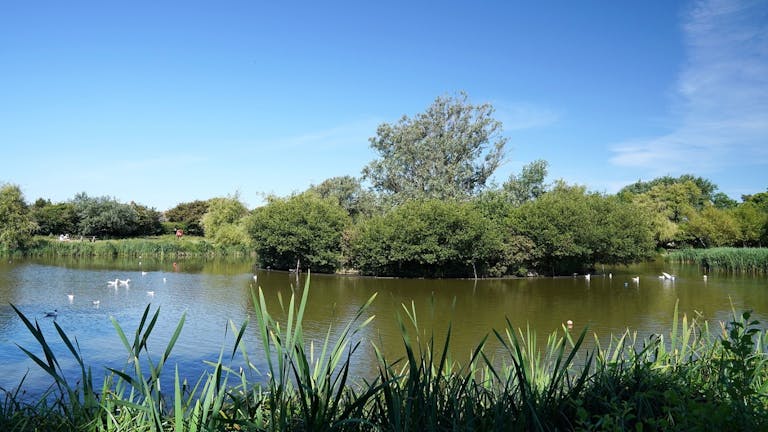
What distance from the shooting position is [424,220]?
29766mm

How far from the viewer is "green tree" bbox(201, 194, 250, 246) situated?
4797 cm

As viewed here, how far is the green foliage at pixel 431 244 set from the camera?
29.1 metres

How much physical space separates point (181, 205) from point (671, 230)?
52717mm

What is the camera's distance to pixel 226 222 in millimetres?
50625

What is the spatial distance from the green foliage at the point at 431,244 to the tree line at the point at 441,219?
0.22 ft

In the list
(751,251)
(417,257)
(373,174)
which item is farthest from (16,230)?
(751,251)

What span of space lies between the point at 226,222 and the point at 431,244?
28.0 m

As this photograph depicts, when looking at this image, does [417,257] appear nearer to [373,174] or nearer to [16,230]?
[373,174]

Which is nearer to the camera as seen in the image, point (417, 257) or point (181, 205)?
point (417, 257)

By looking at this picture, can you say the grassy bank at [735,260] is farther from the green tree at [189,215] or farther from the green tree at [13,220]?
the green tree at [189,215]

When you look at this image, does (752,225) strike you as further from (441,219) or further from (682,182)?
(441,219)

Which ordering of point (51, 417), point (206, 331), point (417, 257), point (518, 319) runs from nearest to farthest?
point (51, 417), point (206, 331), point (518, 319), point (417, 257)

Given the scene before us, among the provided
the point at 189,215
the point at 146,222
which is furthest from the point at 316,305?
the point at 189,215

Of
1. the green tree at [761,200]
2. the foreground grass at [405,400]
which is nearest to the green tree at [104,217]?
the foreground grass at [405,400]
